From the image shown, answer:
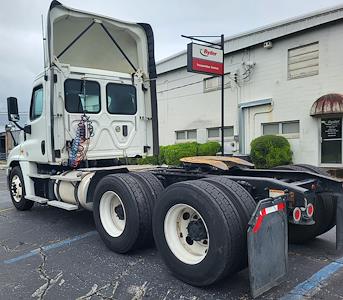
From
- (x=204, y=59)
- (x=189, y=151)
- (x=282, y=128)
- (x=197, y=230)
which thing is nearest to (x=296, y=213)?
(x=197, y=230)

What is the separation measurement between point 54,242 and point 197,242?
2723 mm

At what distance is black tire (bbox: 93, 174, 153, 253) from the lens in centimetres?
465

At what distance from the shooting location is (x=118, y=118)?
725 cm

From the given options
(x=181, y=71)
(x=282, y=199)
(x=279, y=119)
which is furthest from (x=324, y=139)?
(x=282, y=199)

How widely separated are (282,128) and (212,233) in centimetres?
1225

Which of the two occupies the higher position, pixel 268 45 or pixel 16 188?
pixel 268 45

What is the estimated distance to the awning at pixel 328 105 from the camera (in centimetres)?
1240

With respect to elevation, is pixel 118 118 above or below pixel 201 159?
above

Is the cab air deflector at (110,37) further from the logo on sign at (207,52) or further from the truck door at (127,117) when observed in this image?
the logo on sign at (207,52)

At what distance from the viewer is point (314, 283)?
390cm

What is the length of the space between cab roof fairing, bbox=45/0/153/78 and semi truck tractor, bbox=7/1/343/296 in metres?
0.02

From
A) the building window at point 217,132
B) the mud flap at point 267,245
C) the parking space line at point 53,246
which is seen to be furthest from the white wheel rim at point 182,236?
the building window at point 217,132

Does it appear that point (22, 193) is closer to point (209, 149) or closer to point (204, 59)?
point (204, 59)

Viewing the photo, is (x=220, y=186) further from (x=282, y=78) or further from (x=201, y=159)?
(x=282, y=78)
